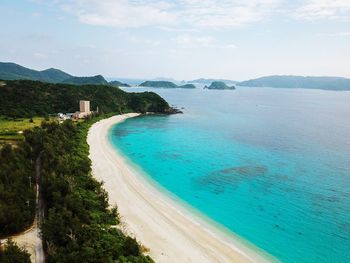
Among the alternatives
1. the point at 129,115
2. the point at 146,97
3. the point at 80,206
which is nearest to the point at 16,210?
the point at 80,206

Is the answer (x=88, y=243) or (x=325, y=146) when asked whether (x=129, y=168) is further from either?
(x=325, y=146)

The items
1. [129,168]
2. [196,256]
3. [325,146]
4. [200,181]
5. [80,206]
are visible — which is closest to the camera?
[196,256]

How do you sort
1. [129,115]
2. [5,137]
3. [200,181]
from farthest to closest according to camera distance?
[129,115]
[5,137]
[200,181]

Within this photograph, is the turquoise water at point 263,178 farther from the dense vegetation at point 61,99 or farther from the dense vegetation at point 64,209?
the dense vegetation at point 61,99

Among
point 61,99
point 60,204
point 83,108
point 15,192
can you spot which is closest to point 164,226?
point 60,204

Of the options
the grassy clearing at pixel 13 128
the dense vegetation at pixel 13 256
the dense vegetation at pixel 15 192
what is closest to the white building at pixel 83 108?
the grassy clearing at pixel 13 128

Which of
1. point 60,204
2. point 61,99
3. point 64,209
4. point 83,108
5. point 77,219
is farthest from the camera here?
point 61,99

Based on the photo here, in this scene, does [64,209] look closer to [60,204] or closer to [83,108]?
[60,204]
